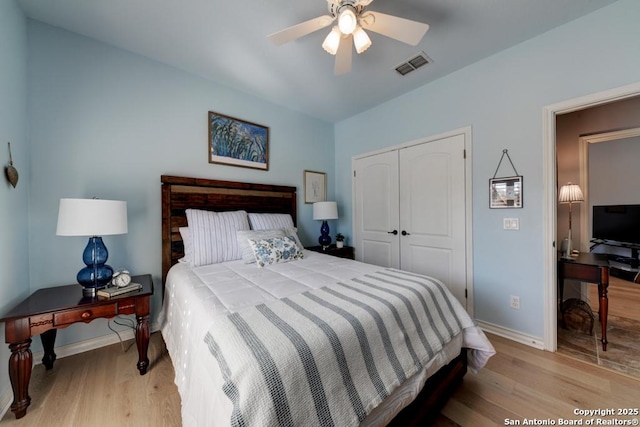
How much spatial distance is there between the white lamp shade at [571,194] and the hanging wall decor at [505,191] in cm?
179

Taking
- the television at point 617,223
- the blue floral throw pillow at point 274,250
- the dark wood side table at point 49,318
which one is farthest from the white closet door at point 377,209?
the television at point 617,223

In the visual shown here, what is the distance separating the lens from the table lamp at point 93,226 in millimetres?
1551

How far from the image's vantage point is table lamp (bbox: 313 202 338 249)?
10.8 ft

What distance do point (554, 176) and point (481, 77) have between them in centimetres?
116

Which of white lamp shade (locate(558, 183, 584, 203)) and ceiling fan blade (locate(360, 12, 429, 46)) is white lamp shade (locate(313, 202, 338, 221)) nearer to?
ceiling fan blade (locate(360, 12, 429, 46))

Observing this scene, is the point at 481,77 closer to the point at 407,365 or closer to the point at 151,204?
the point at 407,365

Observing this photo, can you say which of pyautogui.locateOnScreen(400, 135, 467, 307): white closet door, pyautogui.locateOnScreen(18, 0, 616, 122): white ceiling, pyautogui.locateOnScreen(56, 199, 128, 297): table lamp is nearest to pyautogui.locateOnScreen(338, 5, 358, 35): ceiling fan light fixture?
pyautogui.locateOnScreen(18, 0, 616, 122): white ceiling

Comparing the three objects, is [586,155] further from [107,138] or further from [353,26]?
[107,138]

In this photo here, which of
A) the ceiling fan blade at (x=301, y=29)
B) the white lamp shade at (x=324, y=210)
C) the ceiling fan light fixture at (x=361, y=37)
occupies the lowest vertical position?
the white lamp shade at (x=324, y=210)

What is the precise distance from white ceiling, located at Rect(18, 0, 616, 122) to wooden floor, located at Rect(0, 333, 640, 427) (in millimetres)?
2655

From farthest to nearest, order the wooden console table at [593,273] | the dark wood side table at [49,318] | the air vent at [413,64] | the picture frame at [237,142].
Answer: the picture frame at [237,142]
the air vent at [413,64]
the wooden console table at [593,273]
the dark wood side table at [49,318]

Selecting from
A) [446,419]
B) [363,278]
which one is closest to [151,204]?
[363,278]

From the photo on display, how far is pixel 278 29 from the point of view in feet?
6.24

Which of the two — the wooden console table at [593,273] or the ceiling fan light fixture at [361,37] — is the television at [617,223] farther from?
the ceiling fan light fixture at [361,37]
